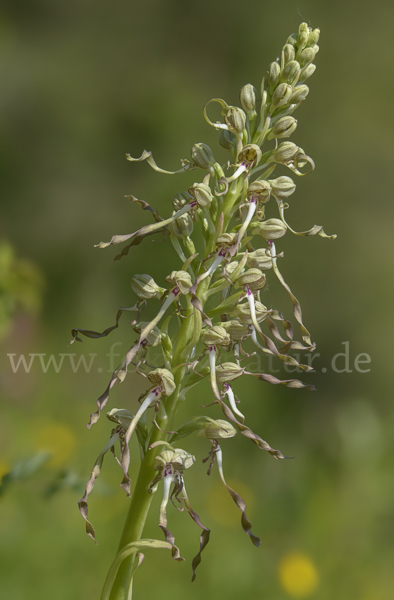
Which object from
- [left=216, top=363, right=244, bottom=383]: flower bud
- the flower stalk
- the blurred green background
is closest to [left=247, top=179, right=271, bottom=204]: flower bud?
the flower stalk

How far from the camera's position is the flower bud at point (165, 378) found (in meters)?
0.64

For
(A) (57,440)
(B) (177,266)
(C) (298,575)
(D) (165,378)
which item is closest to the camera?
(D) (165,378)

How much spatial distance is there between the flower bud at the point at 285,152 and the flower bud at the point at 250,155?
0.12 feet

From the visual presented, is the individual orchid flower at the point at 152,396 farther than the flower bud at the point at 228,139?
No

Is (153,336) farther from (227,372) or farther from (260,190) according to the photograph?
(260,190)

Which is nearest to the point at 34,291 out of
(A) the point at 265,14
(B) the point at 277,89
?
(B) the point at 277,89

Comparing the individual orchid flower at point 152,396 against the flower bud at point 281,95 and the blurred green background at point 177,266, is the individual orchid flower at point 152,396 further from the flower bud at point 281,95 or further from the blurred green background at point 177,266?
the blurred green background at point 177,266

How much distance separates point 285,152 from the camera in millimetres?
702

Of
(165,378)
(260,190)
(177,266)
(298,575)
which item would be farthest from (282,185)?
(177,266)

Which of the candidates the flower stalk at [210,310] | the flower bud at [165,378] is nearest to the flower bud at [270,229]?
the flower stalk at [210,310]

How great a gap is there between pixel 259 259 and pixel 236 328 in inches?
3.5

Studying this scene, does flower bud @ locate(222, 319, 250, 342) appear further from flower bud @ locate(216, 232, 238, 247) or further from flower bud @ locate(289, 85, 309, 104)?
flower bud @ locate(289, 85, 309, 104)

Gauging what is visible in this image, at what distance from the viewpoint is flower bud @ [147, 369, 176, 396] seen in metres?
0.64

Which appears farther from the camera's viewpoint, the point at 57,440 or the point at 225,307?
the point at 57,440
